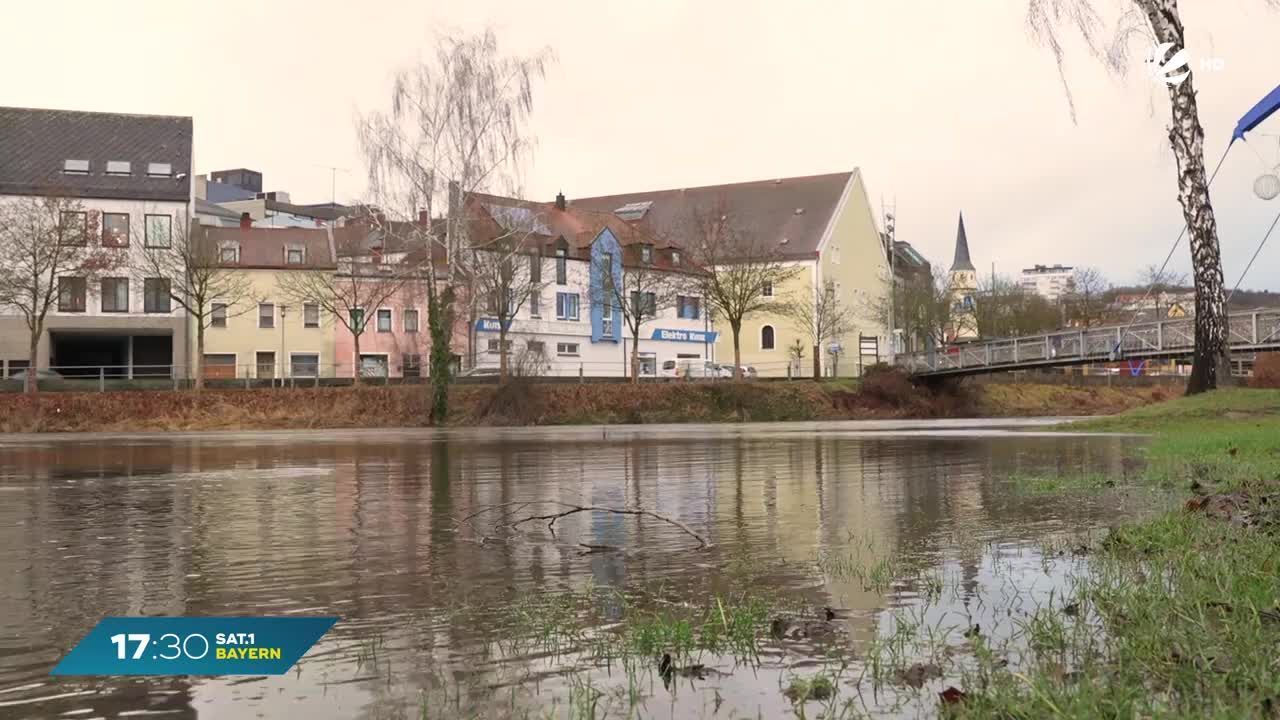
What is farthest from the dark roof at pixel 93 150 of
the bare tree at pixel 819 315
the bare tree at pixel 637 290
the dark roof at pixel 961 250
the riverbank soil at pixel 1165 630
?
the dark roof at pixel 961 250

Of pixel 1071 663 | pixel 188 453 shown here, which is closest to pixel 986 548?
pixel 1071 663

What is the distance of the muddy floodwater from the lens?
17.2 ft

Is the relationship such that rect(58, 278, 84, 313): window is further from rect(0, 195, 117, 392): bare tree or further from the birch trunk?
the birch trunk

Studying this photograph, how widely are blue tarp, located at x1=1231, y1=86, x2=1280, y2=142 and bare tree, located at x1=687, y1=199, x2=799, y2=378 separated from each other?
139 ft

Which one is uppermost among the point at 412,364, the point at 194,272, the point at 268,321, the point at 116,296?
the point at 194,272

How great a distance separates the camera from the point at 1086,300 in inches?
3723

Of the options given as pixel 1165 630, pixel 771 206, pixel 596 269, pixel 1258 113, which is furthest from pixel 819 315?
pixel 1165 630

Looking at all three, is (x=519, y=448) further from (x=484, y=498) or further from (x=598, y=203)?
(x=598, y=203)

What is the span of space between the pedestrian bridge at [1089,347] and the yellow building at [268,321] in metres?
33.3

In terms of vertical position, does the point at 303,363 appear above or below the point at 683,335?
below

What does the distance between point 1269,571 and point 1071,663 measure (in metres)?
2.02

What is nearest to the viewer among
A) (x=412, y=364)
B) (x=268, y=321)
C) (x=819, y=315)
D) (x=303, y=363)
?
(x=412, y=364)

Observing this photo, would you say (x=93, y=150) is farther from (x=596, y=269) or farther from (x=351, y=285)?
(x=596, y=269)

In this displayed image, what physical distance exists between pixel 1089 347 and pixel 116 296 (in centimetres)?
4932
